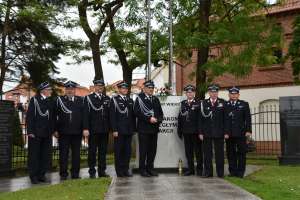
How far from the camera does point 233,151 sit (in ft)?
38.9

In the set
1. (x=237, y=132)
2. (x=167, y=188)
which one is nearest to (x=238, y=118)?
(x=237, y=132)

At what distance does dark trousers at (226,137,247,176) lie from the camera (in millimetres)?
11656

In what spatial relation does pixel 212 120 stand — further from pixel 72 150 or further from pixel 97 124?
pixel 72 150

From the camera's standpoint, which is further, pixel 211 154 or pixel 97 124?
pixel 211 154

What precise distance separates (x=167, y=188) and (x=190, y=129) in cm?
245

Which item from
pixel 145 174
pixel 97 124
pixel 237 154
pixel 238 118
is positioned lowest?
pixel 145 174

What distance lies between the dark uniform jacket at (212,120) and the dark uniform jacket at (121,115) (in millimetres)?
1467

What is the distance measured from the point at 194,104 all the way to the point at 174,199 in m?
3.70

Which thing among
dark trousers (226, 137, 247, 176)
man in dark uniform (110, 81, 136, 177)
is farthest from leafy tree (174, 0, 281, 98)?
man in dark uniform (110, 81, 136, 177)

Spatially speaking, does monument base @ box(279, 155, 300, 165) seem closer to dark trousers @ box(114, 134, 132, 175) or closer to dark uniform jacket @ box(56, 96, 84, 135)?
dark trousers @ box(114, 134, 132, 175)

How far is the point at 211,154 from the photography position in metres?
11.3

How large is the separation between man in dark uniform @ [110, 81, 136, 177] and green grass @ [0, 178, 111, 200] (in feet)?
3.17

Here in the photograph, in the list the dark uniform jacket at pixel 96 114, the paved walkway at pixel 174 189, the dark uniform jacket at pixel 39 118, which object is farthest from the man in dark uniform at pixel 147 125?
the dark uniform jacket at pixel 39 118

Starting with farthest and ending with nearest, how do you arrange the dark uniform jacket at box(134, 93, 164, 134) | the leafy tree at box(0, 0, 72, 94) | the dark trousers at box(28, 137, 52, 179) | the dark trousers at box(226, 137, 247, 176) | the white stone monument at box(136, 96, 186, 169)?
the leafy tree at box(0, 0, 72, 94), the white stone monument at box(136, 96, 186, 169), the dark trousers at box(226, 137, 247, 176), the dark uniform jacket at box(134, 93, 164, 134), the dark trousers at box(28, 137, 52, 179)
